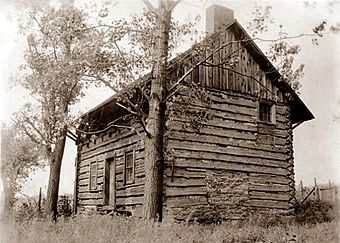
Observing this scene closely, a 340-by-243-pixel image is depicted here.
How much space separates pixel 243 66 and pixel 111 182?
5.37 metres

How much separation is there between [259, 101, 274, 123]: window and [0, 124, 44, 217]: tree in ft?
21.5

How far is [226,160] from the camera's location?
12273 mm

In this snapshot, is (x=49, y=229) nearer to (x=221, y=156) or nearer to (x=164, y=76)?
(x=164, y=76)

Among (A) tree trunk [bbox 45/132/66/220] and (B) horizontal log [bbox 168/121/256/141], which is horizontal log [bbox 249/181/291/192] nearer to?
(B) horizontal log [bbox 168/121/256/141]

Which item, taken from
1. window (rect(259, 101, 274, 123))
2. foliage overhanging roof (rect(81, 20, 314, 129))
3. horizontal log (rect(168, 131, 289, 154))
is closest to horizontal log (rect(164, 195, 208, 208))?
horizontal log (rect(168, 131, 289, 154))

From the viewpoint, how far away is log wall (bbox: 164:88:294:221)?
1130 centimetres

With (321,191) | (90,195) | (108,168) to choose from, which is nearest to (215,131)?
(108,168)

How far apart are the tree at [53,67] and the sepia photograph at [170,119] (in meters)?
0.04

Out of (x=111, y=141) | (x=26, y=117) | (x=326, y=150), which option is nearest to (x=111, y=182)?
(x=111, y=141)

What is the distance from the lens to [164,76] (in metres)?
9.12

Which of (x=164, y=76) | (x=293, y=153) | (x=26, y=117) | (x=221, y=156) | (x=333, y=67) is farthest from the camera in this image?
(x=293, y=153)

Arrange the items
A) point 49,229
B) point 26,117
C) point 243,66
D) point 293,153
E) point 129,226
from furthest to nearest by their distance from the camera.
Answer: point 293,153
point 243,66
point 26,117
point 129,226
point 49,229

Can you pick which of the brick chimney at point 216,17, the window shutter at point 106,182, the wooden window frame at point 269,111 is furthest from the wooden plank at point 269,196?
the brick chimney at point 216,17

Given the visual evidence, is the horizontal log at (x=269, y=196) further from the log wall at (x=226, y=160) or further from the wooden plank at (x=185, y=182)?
the wooden plank at (x=185, y=182)
